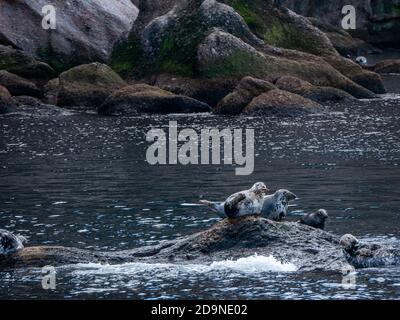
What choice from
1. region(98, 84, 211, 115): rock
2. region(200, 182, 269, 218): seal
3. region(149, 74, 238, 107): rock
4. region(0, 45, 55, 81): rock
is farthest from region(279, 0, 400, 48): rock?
region(200, 182, 269, 218): seal

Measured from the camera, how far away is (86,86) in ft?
182

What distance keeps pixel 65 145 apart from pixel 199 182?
430 inches

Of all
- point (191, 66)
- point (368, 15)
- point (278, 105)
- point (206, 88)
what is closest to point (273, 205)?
point (278, 105)

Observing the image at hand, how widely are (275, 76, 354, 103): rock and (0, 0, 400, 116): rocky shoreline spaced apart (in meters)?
0.05

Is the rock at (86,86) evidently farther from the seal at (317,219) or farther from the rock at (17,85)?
the seal at (317,219)

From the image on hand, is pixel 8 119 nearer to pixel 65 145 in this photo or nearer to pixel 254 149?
pixel 65 145

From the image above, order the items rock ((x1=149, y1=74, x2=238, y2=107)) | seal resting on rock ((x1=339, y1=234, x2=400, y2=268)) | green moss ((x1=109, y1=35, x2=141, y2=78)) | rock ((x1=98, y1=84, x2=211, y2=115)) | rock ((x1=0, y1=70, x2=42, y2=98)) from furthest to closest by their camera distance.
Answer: green moss ((x1=109, y1=35, x2=141, y2=78)) < rock ((x1=0, y1=70, x2=42, y2=98)) < rock ((x1=149, y1=74, x2=238, y2=107)) < rock ((x1=98, y1=84, x2=211, y2=115)) < seal resting on rock ((x1=339, y1=234, x2=400, y2=268))

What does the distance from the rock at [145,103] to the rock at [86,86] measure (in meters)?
2.51

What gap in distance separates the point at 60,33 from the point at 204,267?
45947 millimetres

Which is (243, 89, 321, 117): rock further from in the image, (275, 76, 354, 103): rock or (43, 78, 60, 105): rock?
(43, 78, 60, 105): rock

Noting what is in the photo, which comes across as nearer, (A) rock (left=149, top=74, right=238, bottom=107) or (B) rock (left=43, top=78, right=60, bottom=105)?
(A) rock (left=149, top=74, right=238, bottom=107)

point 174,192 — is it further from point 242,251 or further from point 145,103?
point 145,103

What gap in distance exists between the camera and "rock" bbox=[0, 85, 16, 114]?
51.9 m

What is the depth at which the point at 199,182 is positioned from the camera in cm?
3191
